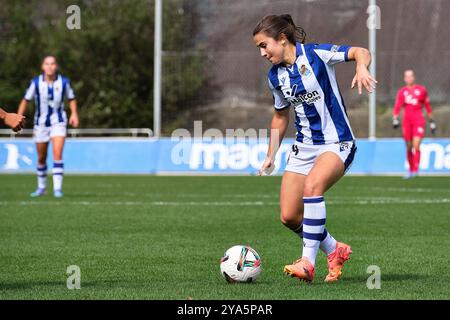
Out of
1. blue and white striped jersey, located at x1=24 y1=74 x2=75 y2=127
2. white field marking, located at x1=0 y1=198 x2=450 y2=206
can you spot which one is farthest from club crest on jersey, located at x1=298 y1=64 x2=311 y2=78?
blue and white striped jersey, located at x1=24 y1=74 x2=75 y2=127

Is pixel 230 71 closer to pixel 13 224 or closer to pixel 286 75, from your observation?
pixel 13 224

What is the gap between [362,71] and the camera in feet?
23.1

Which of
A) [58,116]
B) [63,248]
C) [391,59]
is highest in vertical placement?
Answer: [391,59]

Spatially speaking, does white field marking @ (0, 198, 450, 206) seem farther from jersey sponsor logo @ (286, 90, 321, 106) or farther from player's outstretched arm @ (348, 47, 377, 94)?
player's outstretched arm @ (348, 47, 377, 94)

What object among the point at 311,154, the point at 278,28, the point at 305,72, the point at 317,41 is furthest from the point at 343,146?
the point at 317,41

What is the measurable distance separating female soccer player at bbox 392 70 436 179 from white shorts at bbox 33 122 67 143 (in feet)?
27.5

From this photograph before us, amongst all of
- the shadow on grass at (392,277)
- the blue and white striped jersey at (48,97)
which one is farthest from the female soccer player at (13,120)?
the blue and white striped jersey at (48,97)

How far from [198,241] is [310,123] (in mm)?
3189

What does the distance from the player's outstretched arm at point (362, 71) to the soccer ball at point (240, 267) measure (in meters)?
1.48

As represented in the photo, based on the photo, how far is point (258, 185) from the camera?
20656 millimetres

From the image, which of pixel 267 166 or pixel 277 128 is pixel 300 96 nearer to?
pixel 277 128

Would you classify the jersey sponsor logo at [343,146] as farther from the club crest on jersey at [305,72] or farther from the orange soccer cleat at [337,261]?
the orange soccer cleat at [337,261]
